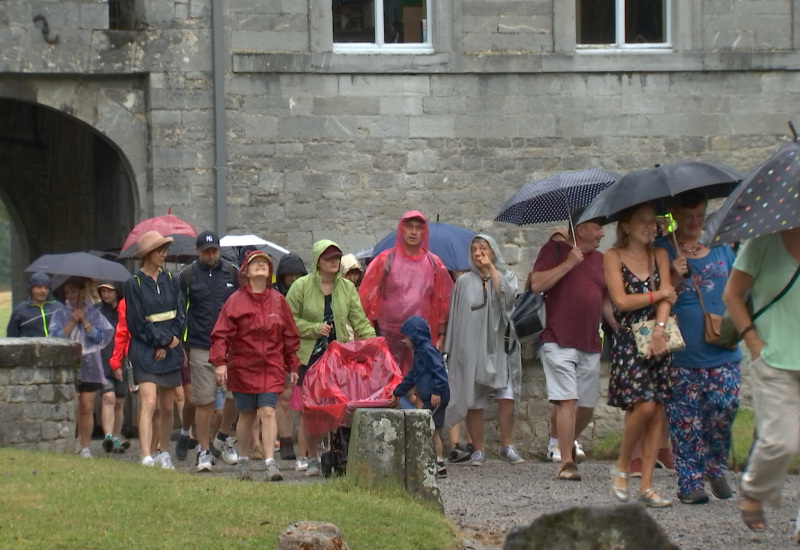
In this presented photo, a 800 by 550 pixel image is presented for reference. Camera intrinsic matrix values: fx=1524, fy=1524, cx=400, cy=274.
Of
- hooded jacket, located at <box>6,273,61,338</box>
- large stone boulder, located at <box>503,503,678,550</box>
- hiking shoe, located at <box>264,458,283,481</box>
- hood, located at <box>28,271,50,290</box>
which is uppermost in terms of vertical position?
hood, located at <box>28,271,50,290</box>

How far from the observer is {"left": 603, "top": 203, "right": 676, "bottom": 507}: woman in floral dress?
335 inches

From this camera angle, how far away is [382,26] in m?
16.1

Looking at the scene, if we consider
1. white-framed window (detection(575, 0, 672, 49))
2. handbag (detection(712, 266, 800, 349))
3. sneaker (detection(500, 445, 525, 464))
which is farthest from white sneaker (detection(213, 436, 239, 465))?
Result: white-framed window (detection(575, 0, 672, 49))

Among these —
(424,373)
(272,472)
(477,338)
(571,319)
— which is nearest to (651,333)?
(571,319)

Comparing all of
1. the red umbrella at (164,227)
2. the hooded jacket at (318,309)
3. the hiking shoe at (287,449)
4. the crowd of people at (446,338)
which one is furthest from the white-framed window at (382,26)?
the hooded jacket at (318,309)

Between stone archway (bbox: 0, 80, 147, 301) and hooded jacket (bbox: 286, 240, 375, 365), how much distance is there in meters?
5.21

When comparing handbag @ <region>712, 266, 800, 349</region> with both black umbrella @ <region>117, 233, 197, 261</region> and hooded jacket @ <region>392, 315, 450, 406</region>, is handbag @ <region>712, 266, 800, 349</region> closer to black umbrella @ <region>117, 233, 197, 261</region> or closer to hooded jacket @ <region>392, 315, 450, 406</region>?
hooded jacket @ <region>392, 315, 450, 406</region>

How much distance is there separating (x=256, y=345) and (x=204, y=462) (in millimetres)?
998

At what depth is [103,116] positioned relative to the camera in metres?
15.7

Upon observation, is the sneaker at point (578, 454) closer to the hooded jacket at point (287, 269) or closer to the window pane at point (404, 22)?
the hooded jacket at point (287, 269)

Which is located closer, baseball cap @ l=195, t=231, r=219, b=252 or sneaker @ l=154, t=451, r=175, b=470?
sneaker @ l=154, t=451, r=175, b=470

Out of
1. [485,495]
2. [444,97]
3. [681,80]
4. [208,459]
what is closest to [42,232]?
[444,97]

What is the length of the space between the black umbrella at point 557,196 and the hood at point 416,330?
160 cm

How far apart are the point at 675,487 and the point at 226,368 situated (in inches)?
128
